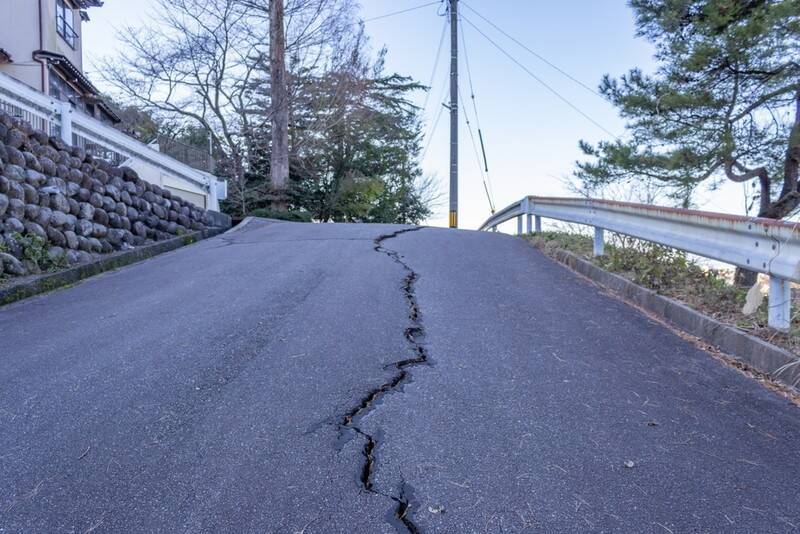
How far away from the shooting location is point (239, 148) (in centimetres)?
2322

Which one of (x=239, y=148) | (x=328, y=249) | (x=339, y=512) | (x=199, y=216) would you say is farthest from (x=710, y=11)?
(x=239, y=148)

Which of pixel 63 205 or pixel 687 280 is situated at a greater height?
pixel 63 205

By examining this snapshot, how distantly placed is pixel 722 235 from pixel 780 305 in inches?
32.6

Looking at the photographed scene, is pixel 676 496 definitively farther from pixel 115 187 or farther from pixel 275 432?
pixel 115 187

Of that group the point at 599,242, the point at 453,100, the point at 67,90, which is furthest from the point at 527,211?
the point at 67,90

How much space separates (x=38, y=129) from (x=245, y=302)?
5336 millimetres

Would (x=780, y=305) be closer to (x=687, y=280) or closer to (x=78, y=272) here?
(x=687, y=280)

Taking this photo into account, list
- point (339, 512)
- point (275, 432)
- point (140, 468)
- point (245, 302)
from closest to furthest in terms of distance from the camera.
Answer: point (339, 512) < point (140, 468) < point (275, 432) < point (245, 302)

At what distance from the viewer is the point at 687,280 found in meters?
5.47

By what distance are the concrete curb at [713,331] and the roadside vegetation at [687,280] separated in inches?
3.5

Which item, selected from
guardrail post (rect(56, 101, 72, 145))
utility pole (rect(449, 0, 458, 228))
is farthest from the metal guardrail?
utility pole (rect(449, 0, 458, 228))

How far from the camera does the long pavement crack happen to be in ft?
7.30

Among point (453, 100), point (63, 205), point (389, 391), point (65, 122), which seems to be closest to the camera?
point (389, 391)

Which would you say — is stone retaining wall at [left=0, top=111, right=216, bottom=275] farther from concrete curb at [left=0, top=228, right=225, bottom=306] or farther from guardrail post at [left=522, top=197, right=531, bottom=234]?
guardrail post at [left=522, top=197, right=531, bottom=234]
